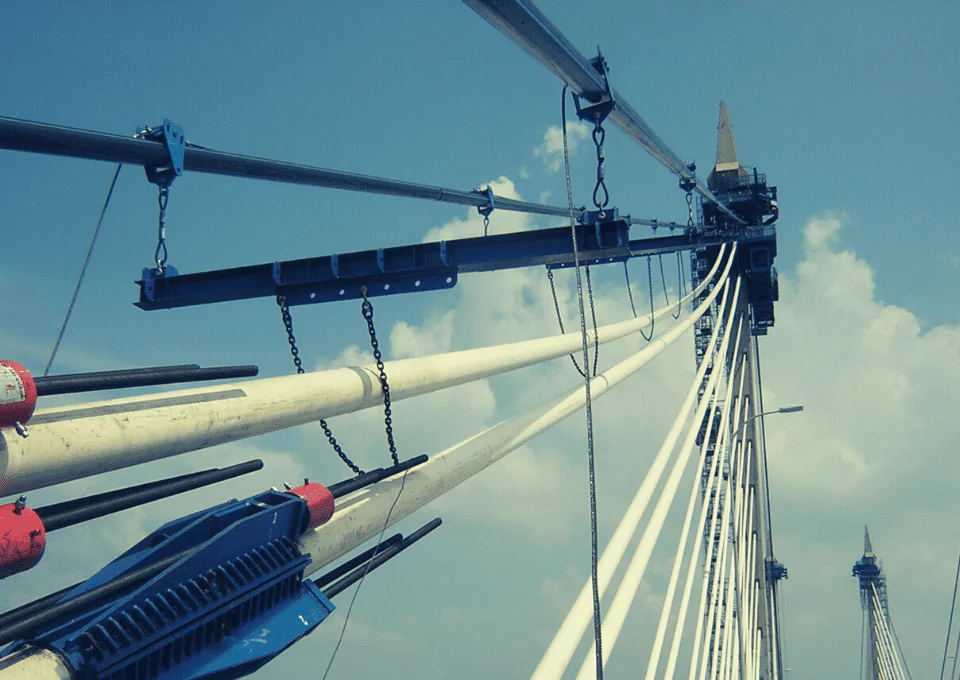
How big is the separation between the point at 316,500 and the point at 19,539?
4.89ft

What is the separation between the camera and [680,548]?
35.9 feet

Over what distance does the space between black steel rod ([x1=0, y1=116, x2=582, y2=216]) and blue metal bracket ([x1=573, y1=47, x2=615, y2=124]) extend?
102 centimetres

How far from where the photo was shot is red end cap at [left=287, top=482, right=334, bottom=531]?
3.93 metres

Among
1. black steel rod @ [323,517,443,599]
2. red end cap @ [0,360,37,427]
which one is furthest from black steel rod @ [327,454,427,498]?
red end cap @ [0,360,37,427]

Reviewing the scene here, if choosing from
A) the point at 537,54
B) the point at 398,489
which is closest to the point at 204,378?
the point at 398,489

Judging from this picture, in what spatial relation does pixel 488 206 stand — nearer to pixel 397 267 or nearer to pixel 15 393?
pixel 397 267

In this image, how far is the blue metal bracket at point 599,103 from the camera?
22.8 ft

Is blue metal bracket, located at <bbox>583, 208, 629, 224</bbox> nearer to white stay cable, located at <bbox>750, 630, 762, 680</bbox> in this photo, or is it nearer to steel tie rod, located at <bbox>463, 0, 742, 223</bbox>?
steel tie rod, located at <bbox>463, 0, 742, 223</bbox>

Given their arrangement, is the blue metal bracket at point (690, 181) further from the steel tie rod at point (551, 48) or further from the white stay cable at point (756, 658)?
the white stay cable at point (756, 658)

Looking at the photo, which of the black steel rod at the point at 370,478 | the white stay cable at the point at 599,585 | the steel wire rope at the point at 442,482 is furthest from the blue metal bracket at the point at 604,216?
the black steel rod at the point at 370,478

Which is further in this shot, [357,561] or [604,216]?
[604,216]

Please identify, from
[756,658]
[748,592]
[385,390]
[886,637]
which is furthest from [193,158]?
[886,637]

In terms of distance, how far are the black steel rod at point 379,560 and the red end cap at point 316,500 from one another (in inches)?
15.8

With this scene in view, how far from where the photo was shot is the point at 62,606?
2.85m
